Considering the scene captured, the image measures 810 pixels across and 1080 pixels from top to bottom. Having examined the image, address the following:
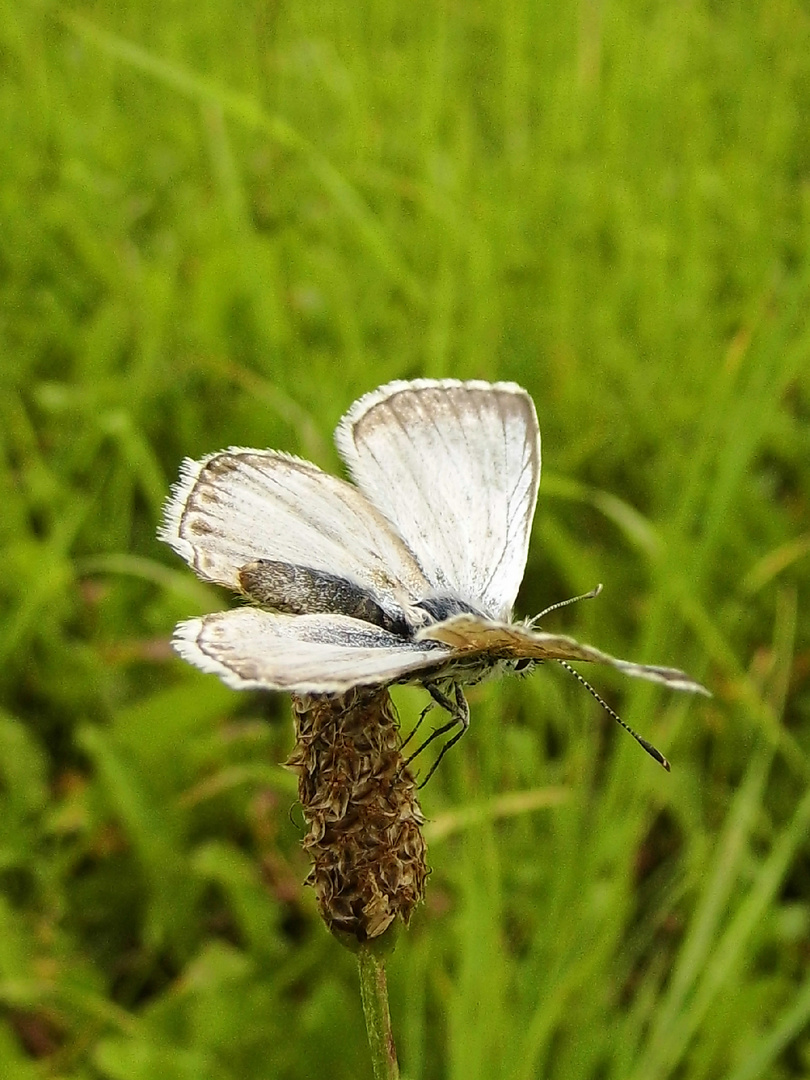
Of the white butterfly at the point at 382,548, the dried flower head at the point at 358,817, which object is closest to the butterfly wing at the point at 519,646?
the white butterfly at the point at 382,548

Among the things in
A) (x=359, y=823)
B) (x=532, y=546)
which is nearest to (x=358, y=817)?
(x=359, y=823)

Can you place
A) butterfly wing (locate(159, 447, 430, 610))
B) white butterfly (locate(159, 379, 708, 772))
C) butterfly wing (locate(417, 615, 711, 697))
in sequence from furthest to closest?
1. butterfly wing (locate(159, 447, 430, 610))
2. white butterfly (locate(159, 379, 708, 772))
3. butterfly wing (locate(417, 615, 711, 697))

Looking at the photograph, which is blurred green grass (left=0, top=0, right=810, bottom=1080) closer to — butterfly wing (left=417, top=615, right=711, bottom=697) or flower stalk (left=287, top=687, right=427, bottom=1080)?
flower stalk (left=287, top=687, right=427, bottom=1080)

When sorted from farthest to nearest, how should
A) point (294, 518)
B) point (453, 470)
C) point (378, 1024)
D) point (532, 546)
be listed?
point (532, 546) → point (453, 470) → point (294, 518) → point (378, 1024)

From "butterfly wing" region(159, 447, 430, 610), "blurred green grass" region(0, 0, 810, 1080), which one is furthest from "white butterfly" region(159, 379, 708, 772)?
"blurred green grass" region(0, 0, 810, 1080)

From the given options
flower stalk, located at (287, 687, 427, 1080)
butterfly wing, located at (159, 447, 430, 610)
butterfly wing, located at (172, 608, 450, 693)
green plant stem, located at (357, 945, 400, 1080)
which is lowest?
green plant stem, located at (357, 945, 400, 1080)

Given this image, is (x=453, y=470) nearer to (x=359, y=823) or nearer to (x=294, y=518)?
(x=294, y=518)

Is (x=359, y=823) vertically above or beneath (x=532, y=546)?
beneath

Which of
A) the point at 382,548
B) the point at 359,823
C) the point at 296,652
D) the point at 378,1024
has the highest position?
the point at 382,548
